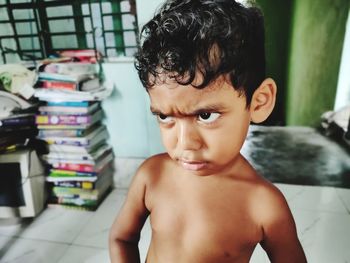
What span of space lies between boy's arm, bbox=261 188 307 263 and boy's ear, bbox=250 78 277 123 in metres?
0.21

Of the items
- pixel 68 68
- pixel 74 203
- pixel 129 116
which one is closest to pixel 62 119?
pixel 68 68

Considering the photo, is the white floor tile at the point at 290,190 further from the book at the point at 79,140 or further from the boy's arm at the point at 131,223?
the boy's arm at the point at 131,223

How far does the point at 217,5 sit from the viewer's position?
556 millimetres

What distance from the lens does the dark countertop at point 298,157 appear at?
236 cm

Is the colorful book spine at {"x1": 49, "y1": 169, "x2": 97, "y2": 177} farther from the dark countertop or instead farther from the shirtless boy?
the dark countertop

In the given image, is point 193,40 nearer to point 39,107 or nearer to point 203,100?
point 203,100

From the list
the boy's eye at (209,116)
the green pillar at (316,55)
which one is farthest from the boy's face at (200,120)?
the green pillar at (316,55)

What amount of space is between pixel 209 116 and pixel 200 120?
0.06 ft

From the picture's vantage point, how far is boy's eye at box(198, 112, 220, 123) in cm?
53

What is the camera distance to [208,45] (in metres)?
0.52

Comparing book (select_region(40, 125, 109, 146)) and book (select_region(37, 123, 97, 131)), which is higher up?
book (select_region(37, 123, 97, 131))

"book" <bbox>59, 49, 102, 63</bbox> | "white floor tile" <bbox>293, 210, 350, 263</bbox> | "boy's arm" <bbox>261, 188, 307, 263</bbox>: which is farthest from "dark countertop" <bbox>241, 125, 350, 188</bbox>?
"boy's arm" <bbox>261, 188, 307, 263</bbox>

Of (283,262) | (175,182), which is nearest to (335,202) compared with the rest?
(283,262)

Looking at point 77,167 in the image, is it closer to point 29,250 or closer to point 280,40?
point 29,250
